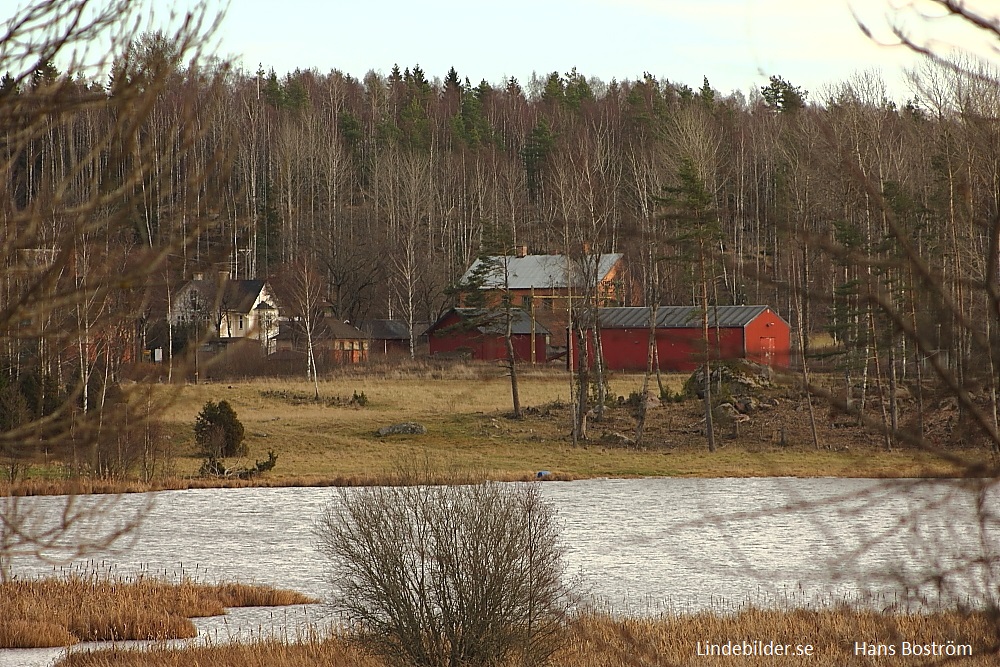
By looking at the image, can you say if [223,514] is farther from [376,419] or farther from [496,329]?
[496,329]

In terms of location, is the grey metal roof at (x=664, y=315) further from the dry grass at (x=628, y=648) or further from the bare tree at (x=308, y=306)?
the dry grass at (x=628, y=648)

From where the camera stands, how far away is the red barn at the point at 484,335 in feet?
158

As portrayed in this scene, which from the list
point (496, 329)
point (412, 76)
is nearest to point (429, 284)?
point (496, 329)

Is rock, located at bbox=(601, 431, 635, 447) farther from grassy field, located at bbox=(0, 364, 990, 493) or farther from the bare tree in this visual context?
the bare tree

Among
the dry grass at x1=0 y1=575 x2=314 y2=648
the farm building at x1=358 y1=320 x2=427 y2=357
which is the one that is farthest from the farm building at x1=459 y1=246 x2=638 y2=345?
the dry grass at x1=0 y1=575 x2=314 y2=648

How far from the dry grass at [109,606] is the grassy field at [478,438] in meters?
9.03

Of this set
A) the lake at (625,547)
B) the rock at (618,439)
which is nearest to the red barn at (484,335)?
the rock at (618,439)

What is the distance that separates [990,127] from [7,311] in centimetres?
298

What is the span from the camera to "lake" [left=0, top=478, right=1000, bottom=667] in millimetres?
11594

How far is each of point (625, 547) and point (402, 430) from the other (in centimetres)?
1844

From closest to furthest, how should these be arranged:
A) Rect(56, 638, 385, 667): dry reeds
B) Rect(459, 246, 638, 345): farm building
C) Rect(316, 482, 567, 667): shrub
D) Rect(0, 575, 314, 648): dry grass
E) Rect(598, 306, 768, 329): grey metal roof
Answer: Rect(56, 638, 385, 667): dry reeds → Rect(316, 482, 567, 667): shrub → Rect(0, 575, 314, 648): dry grass → Rect(459, 246, 638, 345): farm building → Rect(598, 306, 768, 329): grey metal roof

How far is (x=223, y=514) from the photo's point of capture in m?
20.8

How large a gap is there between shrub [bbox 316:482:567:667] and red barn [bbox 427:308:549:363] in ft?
117

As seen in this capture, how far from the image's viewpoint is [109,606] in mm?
11406
